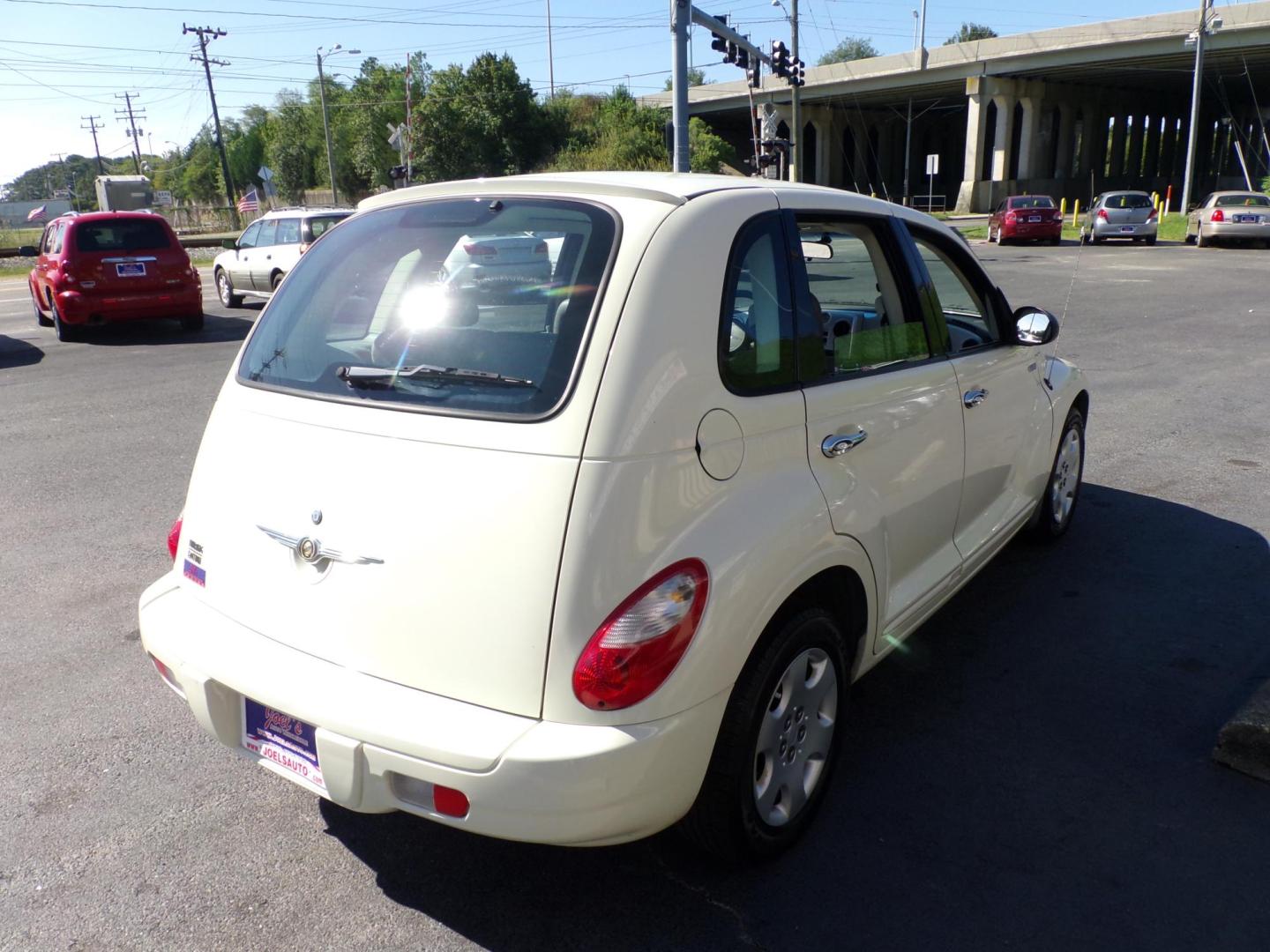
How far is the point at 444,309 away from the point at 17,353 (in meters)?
12.4

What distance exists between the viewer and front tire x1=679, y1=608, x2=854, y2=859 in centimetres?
254

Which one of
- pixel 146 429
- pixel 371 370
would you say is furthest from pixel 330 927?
pixel 146 429

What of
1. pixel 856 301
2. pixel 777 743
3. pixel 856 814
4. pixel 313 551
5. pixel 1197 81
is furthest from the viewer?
pixel 1197 81

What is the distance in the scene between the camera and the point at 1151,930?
2564 millimetres

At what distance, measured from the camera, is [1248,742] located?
3238mm

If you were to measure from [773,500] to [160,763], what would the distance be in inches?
87.0

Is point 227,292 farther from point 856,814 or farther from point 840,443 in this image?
point 856,814

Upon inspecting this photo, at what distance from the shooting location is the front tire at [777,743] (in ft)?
8.35

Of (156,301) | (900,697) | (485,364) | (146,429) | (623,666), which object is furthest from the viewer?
(156,301)

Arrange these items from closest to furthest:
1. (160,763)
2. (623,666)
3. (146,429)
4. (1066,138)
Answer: (623,666) < (160,763) < (146,429) < (1066,138)

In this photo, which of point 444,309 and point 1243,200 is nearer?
point 444,309

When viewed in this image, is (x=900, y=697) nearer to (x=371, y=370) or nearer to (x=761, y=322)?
(x=761, y=322)

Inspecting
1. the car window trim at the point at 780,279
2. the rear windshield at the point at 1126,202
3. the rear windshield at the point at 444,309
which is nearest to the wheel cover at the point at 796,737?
the car window trim at the point at 780,279

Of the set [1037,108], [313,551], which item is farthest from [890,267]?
[1037,108]
